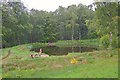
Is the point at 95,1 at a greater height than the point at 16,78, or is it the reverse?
the point at 95,1

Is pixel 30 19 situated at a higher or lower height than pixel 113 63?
higher

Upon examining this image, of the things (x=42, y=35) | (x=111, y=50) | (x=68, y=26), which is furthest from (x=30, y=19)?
(x=111, y=50)

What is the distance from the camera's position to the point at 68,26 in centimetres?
6150

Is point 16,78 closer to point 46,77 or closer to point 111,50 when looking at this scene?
point 46,77

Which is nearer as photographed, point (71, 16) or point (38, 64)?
point (38, 64)

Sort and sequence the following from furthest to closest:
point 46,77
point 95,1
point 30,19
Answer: point 30,19, point 95,1, point 46,77

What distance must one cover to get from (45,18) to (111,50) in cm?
4139

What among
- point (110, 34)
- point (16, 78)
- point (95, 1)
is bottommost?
point (16, 78)

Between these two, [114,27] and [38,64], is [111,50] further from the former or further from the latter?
[38,64]

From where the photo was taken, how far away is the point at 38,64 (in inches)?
778

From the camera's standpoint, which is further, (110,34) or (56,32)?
(56,32)

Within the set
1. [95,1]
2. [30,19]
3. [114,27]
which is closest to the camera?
[114,27]

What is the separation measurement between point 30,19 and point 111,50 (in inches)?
1520

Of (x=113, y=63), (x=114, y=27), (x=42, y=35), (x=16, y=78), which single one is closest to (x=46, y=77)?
(x=16, y=78)
